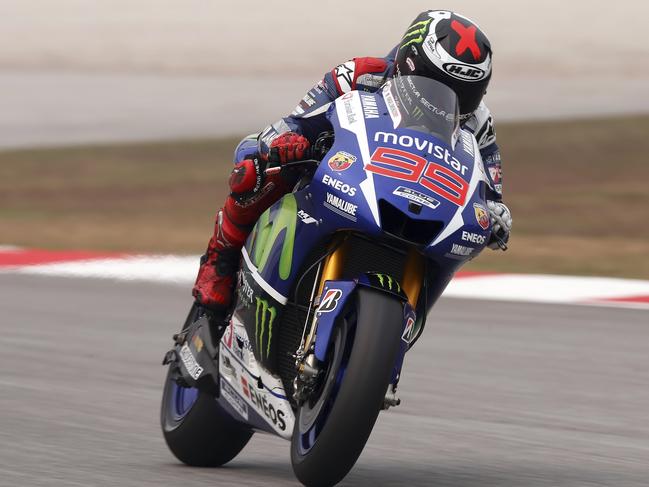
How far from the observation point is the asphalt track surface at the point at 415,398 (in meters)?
4.60

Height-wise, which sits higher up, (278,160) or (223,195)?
(278,160)

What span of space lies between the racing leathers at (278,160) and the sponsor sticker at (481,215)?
17cm

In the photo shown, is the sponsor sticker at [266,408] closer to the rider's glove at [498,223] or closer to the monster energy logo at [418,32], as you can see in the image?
the rider's glove at [498,223]

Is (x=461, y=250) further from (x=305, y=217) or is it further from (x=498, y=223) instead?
(x=305, y=217)

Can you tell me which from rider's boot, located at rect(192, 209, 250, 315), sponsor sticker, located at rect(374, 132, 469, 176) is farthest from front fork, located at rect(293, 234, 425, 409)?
rider's boot, located at rect(192, 209, 250, 315)

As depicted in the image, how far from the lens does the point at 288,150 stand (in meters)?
4.23

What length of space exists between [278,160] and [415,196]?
0.54 meters

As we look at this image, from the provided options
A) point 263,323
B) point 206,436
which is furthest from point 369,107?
point 206,436

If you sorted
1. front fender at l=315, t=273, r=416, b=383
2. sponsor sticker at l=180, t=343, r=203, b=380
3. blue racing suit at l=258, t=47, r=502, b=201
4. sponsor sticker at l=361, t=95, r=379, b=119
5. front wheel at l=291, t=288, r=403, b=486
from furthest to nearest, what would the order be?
sponsor sticker at l=180, t=343, r=203, b=380
blue racing suit at l=258, t=47, r=502, b=201
sponsor sticker at l=361, t=95, r=379, b=119
front fender at l=315, t=273, r=416, b=383
front wheel at l=291, t=288, r=403, b=486

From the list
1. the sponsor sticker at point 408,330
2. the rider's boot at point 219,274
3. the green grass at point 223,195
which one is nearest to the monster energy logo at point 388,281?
the sponsor sticker at point 408,330

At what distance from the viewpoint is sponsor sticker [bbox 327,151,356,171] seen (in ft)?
13.1

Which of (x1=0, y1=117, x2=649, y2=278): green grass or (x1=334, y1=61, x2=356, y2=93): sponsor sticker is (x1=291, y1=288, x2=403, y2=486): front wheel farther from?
(x1=0, y1=117, x2=649, y2=278): green grass

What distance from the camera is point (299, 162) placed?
4250 mm

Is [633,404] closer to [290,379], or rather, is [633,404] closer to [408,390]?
[408,390]
